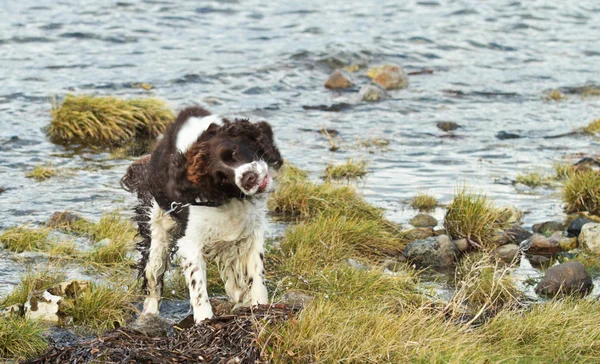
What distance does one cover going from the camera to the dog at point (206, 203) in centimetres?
515

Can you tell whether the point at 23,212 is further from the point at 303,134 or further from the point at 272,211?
the point at 303,134

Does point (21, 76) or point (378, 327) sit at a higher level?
Answer: point (378, 327)

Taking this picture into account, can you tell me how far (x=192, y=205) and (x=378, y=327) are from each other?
1.30 m

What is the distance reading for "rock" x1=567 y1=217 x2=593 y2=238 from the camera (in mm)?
8219

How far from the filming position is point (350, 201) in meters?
8.37

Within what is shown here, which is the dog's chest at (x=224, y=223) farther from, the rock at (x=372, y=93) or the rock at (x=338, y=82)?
the rock at (x=338, y=82)

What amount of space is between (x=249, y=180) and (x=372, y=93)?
32.7 ft

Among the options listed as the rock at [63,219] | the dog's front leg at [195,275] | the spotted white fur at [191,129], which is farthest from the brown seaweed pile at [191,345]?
the rock at [63,219]

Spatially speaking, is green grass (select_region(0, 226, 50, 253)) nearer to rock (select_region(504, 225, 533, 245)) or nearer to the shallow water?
the shallow water

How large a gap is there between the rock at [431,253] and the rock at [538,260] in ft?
2.04

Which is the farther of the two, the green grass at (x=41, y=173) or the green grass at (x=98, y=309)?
the green grass at (x=41, y=173)

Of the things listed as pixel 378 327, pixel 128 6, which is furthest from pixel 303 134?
pixel 128 6

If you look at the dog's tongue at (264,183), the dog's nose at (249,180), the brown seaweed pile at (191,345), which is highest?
the dog's nose at (249,180)

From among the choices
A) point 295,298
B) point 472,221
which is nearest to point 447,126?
point 472,221
